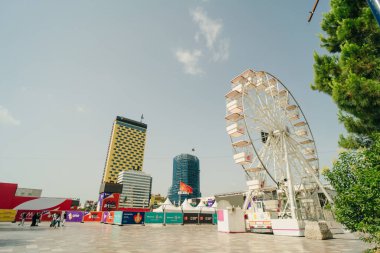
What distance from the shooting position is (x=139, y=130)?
16400 cm

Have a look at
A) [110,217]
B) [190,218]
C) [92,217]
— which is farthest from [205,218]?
[92,217]

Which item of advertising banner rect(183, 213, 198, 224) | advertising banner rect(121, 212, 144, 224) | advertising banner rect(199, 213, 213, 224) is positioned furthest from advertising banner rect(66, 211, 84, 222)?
advertising banner rect(199, 213, 213, 224)

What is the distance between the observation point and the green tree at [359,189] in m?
7.52

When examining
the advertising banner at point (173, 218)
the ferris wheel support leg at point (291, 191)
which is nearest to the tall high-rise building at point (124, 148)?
the advertising banner at point (173, 218)

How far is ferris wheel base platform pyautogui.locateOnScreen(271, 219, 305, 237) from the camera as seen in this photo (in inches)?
714

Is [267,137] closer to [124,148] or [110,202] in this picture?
[110,202]

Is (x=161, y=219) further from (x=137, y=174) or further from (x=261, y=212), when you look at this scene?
(x=137, y=174)

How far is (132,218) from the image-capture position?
1254 inches

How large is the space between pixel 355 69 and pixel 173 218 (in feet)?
110

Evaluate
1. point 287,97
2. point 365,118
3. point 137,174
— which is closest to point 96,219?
point 287,97

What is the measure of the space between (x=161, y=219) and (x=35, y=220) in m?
17.0

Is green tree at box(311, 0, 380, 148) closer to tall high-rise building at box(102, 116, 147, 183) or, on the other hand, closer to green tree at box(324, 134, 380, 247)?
green tree at box(324, 134, 380, 247)

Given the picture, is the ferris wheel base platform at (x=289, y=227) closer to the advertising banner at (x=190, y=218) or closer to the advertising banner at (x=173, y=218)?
the advertising banner at (x=173, y=218)

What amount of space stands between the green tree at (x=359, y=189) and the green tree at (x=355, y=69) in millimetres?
1518
